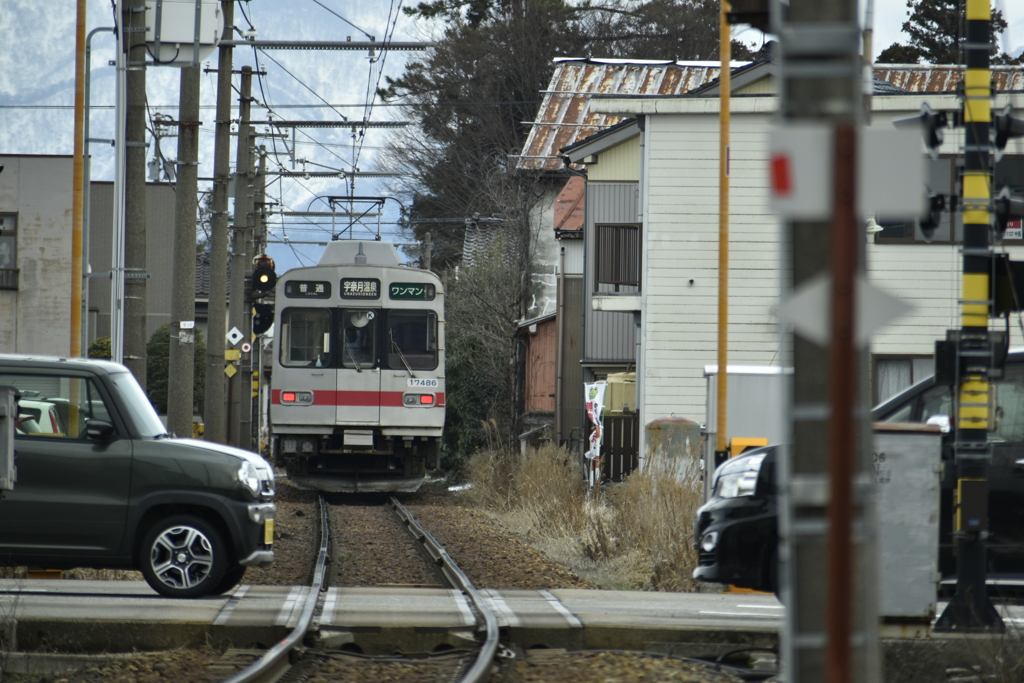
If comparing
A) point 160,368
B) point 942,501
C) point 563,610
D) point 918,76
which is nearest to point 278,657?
point 563,610


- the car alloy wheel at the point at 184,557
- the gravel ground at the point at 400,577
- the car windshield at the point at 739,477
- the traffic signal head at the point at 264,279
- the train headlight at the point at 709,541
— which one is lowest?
the gravel ground at the point at 400,577

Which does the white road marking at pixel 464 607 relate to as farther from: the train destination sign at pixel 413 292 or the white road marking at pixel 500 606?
the train destination sign at pixel 413 292

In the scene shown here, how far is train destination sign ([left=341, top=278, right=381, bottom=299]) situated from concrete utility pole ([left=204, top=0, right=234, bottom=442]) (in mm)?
1978

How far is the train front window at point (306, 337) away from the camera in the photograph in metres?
19.7

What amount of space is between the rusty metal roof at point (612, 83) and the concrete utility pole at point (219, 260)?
797 cm

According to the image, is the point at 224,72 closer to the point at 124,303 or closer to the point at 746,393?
the point at 124,303

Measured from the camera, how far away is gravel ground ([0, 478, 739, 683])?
271 inches

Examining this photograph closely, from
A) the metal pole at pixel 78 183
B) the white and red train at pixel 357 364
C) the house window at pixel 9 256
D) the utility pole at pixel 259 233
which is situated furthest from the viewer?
the house window at pixel 9 256

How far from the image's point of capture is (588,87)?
107 ft

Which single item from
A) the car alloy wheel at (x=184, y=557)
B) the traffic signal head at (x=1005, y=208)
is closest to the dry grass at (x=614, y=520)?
the car alloy wheel at (x=184, y=557)

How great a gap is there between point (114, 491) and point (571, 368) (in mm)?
19215

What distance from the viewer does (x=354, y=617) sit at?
831 centimetres

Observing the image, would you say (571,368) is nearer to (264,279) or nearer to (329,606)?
(264,279)

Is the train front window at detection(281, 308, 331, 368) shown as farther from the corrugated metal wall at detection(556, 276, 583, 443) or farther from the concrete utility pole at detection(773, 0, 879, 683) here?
the concrete utility pole at detection(773, 0, 879, 683)
